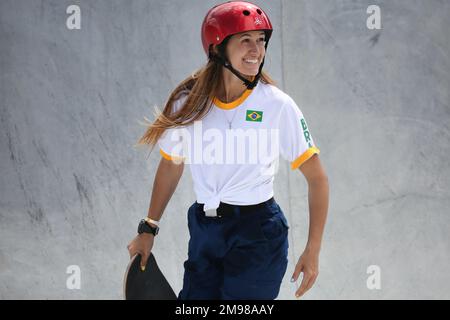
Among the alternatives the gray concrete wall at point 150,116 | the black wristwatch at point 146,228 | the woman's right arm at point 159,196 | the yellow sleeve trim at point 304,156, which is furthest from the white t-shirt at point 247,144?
the gray concrete wall at point 150,116

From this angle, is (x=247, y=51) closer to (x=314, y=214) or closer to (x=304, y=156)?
(x=304, y=156)

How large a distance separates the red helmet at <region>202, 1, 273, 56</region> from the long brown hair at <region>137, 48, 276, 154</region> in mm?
150

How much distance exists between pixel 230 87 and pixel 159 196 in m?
0.60

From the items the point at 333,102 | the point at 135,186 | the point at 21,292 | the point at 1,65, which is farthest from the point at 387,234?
the point at 1,65

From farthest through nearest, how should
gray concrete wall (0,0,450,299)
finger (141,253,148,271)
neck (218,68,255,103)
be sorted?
gray concrete wall (0,0,450,299)
finger (141,253,148,271)
neck (218,68,255,103)

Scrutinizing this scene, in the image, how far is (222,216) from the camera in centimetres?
273

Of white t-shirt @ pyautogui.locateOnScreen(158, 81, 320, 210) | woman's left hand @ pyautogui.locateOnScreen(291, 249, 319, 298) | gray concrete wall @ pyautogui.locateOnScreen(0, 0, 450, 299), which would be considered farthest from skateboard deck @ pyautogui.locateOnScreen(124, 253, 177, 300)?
gray concrete wall @ pyautogui.locateOnScreen(0, 0, 450, 299)

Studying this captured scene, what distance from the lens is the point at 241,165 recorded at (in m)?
2.74

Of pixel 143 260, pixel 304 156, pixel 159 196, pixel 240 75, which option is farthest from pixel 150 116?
pixel 304 156

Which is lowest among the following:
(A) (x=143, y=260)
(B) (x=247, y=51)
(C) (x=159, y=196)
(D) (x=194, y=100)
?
(A) (x=143, y=260)

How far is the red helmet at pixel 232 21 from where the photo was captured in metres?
2.70

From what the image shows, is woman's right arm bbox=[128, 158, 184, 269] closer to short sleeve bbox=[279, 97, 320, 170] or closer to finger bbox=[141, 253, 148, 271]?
finger bbox=[141, 253, 148, 271]

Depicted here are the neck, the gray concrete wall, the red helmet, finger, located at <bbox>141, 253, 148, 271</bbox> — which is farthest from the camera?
the gray concrete wall

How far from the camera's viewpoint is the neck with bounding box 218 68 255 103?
2834mm
